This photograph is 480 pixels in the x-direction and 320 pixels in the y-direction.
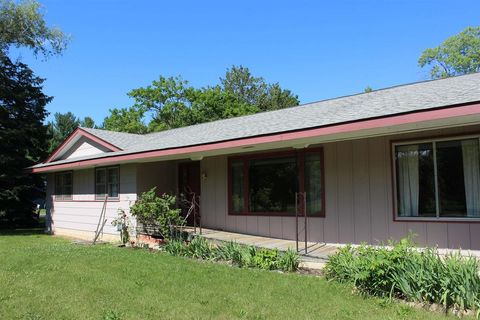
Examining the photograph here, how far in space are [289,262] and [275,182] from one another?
360 centimetres

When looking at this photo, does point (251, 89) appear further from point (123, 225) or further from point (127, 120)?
point (123, 225)

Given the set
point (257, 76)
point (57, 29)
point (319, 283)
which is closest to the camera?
point (319, 283)

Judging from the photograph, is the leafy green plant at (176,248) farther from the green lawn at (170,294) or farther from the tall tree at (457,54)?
the tall tree at (457,54)

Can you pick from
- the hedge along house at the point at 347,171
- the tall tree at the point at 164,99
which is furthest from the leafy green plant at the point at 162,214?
the tall tree at the point at 164,99

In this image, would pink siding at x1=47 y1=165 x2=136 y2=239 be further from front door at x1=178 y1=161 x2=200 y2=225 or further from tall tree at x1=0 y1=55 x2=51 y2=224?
tall tree at x1=0 y1=55 x2=51 y2=224

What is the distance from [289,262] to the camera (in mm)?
7457

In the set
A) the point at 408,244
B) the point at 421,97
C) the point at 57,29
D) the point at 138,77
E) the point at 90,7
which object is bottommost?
the point at 408,244

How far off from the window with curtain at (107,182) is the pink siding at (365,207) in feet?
19.5

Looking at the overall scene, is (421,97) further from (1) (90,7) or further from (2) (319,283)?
(1) (90,7)

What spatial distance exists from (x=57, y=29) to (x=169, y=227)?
1563 centimetres

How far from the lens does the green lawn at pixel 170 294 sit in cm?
523

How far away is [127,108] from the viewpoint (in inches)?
1763

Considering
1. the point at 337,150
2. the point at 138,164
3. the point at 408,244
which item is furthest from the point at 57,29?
the point at 408,244

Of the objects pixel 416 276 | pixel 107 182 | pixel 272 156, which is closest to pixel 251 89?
pixel 107 182
